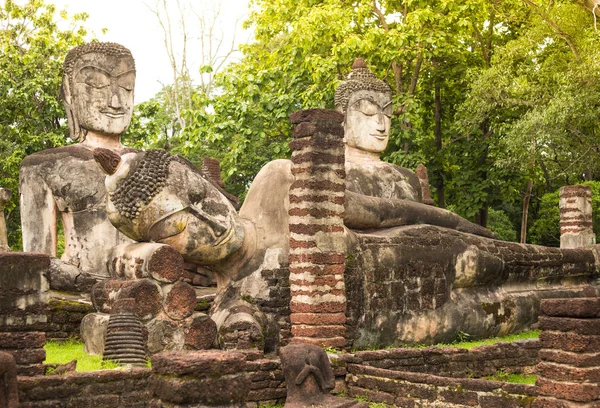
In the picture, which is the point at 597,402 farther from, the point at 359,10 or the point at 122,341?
the point at 359,10

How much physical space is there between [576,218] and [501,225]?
1022 cm

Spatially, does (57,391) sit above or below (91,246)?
below

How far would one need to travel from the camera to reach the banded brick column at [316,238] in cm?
990

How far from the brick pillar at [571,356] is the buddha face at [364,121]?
6.39 meters

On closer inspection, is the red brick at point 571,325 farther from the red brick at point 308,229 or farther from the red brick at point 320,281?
the red brick at point 308,229

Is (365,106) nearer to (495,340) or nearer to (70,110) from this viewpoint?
(495,340)


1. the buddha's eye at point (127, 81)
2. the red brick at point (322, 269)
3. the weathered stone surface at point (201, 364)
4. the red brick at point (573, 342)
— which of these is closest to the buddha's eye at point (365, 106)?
the buddha's eye at point (127, 81)

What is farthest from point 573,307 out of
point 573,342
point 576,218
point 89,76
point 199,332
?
point 576,218

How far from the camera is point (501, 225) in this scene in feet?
85.8

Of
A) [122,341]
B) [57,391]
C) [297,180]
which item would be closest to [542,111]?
[297,180]

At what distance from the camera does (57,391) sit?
721 cm

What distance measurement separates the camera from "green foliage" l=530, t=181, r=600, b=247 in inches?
950

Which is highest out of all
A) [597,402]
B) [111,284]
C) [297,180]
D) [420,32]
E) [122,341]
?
[420,32]

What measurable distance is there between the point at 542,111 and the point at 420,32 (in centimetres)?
419
